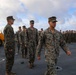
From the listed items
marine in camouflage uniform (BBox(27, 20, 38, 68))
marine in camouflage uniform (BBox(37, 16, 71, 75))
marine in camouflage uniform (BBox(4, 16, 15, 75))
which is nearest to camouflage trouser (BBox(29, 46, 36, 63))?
marine in camouflage uniform (BBox(27, 20, 38, 68))

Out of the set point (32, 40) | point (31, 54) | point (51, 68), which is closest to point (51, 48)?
point (51, 68)

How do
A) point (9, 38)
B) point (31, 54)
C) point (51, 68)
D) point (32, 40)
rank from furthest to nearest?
point (32, 40) → point (31, 54) → point (9, 38) → point (51, 68)

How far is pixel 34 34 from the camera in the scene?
13.6 metres

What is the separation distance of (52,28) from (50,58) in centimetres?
85

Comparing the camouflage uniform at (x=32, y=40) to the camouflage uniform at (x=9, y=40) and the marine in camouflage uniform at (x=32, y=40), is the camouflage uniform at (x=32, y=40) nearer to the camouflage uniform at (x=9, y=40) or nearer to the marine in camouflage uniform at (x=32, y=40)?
the marine in camouflage uniform at (x=32, y=40)

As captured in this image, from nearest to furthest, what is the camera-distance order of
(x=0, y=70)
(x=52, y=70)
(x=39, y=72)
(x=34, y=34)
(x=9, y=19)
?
1. (x=52, y=70)
2. (x=9, y=19)
3. (x=39, y=72)
4. (x=0, y=70)
5. (x=34, y=34)

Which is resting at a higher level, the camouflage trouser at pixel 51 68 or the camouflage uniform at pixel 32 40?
the camouflage uniform at pixel 32 40

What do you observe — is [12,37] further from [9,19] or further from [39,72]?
[39,72]

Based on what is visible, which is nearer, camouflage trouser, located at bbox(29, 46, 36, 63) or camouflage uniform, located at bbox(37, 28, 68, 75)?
camouflage uniform, located at bbox(37, 28, 68, 75)

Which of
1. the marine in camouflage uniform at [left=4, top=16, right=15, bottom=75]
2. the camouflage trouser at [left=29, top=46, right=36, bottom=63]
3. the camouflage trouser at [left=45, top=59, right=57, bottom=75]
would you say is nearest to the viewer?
→ the camouflage trouser at [left=45, top=59, right=57, bottom=75]

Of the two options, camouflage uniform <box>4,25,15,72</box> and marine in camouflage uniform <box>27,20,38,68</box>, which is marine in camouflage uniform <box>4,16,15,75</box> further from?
marine in camouflage uniform <box>27,20,38,68</box>

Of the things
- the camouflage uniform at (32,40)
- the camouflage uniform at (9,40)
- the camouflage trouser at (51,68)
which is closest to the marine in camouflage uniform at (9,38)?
the camouflage uniform at (9,40)

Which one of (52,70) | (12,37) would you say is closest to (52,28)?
(52,70)

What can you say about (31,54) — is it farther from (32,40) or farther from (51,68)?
(51,68)
